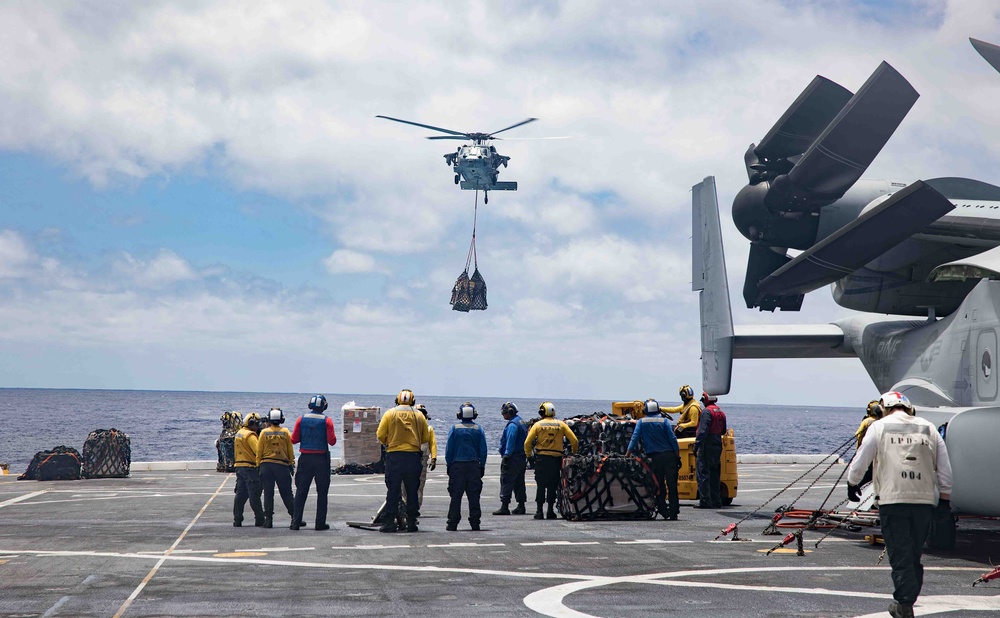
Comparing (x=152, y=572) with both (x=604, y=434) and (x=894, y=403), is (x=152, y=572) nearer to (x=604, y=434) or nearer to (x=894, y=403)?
(x=894, y=403)

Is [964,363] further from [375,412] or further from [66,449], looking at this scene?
[66,449]

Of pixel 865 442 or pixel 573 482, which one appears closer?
pixel 865 442

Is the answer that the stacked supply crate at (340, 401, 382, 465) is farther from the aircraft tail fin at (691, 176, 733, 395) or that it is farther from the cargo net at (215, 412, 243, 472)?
Result: the aircraft tail fin at (691, 176, 733, 395)

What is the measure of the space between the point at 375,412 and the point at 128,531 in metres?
13.0

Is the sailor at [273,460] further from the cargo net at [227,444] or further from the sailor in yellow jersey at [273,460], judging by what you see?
the cargo net at [227,444]

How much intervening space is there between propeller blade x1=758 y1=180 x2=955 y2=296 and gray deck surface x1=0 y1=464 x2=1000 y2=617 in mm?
4119

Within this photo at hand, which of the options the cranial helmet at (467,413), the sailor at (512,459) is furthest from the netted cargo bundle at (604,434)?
the cranial helmet at (467,413)

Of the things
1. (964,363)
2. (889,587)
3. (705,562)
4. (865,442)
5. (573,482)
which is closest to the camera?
(865,442)

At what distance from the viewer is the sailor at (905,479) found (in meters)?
7.46

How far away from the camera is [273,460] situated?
1431 centimetres

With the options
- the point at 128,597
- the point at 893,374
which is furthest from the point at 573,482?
the point at 128,597

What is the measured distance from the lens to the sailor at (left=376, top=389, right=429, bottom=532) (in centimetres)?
1341

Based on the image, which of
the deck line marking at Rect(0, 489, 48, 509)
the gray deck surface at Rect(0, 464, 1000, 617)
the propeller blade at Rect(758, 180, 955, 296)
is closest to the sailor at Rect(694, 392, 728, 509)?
the gray deck surface at Rect(0, 464, 1000, 617)

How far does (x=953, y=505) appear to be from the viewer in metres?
11.0
